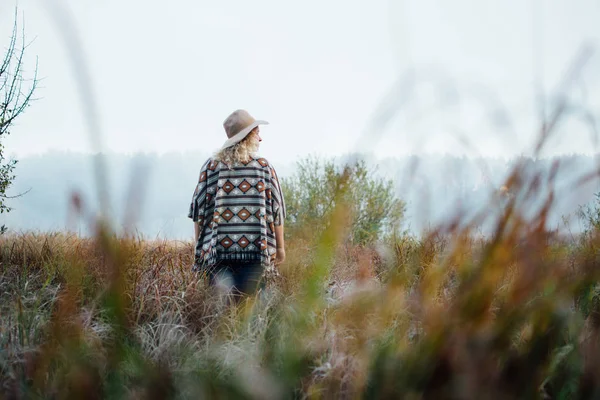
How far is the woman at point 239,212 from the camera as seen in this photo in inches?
180

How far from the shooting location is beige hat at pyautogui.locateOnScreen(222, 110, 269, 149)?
15.2 feet

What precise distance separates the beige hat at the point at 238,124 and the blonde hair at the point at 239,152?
5 centimetres

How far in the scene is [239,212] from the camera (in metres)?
4.59

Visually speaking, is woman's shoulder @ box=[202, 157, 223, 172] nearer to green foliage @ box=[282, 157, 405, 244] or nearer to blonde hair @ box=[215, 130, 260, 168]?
blonde hair @ box=[215, 130, 260, 168]

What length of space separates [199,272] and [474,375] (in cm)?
411

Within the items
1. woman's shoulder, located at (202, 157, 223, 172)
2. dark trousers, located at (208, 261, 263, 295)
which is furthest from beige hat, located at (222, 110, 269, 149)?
dark trousers, located at (208, 261, 263, 295)

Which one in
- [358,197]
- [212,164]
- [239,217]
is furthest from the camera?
[358,197]

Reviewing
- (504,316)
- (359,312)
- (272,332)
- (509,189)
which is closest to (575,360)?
(504,316)

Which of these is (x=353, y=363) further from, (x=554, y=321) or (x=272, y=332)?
(x=554, y=321)

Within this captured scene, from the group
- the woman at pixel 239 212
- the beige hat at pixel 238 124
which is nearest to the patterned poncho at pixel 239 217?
the woman at pixel 239 212

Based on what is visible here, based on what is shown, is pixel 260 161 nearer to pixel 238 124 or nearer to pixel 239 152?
pixel 239 152

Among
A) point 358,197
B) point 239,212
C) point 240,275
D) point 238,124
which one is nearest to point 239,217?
point 239,212

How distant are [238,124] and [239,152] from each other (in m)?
0.32

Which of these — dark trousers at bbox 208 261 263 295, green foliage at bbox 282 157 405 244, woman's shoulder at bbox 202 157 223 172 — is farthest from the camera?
green foliage at bbox 282 157 405 244
